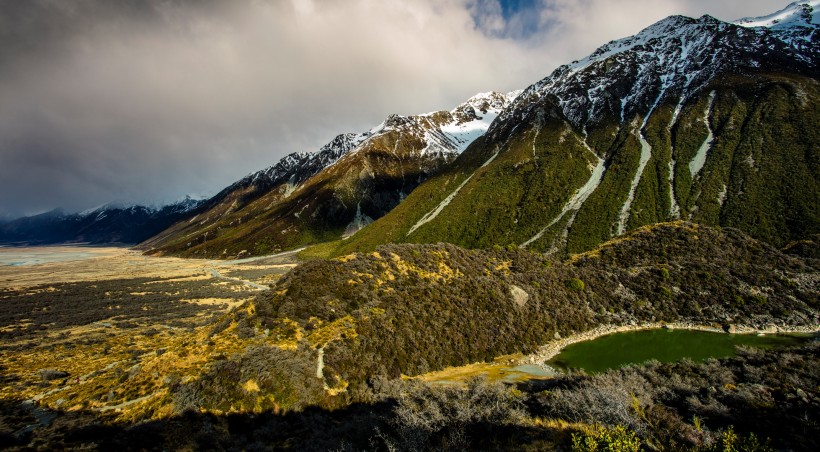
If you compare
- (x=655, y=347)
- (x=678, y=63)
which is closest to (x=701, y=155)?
(x=678, y=63)

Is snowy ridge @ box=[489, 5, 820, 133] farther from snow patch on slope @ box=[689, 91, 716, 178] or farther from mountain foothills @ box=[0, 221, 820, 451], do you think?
mountain foothills @ box=[0, 221, 820, 451]

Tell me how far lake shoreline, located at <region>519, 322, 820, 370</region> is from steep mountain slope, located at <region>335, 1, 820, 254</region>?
1923 inches

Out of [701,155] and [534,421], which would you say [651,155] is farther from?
[534,421]

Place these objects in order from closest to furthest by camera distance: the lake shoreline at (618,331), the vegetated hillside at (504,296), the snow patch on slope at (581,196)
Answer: the vegetated hillside at (504,296)
the lake shoreline at (618,331)
the snow patch on slope at (581,196)

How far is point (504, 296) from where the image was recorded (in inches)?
1534

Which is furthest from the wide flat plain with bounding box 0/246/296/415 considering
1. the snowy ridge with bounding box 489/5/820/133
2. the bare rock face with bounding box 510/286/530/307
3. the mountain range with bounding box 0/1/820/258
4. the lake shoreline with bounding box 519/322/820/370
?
the snowy ridge with bounding box 489/5/820/133

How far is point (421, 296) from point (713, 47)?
19520 cm

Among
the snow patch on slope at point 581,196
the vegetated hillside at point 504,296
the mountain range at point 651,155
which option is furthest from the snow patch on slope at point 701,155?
the vegetated hillside at point 504,296

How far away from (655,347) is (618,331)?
202 inches

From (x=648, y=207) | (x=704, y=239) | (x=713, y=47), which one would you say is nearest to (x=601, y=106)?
(x=713, y=47)

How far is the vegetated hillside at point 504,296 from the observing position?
91.9 feet

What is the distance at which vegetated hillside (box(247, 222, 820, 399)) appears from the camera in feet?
91.9

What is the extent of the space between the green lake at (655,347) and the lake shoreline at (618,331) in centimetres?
70

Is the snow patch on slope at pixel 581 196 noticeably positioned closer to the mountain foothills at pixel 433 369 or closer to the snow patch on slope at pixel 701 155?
the snow patch on slope at pixel 701 155
